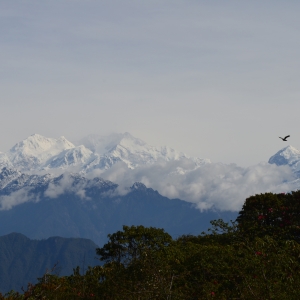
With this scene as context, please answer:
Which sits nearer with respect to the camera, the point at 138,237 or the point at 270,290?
the point at 270,290

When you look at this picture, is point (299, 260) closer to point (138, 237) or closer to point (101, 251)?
point (138, 237)

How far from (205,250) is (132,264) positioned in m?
6.65

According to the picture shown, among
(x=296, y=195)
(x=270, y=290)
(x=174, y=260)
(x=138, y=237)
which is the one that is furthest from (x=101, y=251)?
(x=270, y=290)

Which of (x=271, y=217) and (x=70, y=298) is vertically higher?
(x=271, y=217)

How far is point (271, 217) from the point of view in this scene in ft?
203

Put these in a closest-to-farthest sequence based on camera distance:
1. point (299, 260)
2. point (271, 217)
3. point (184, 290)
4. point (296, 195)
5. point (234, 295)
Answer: point (234, 295)
point (184, 290)
point (299, 260)
point (271, 217)
point (296, 195)

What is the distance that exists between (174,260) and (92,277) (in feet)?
31.0

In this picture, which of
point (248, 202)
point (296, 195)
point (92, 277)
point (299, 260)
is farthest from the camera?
point (248, 202)

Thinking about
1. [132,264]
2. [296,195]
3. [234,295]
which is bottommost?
[234,295]

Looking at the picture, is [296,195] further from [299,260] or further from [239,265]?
[239,265]

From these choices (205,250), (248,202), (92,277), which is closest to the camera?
(205,250)

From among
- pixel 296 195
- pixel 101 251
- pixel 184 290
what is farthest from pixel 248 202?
pixel 184 290

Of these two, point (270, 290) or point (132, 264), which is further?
point (132, 264)

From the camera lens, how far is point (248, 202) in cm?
Result: 7344
